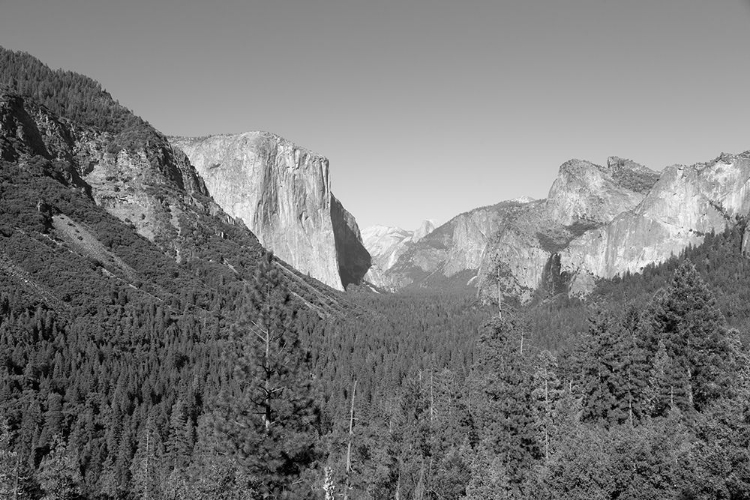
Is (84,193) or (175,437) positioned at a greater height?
(84,193)

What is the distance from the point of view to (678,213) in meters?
176

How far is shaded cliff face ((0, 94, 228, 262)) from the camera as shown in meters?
141

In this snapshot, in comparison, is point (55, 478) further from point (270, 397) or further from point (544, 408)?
point (544, 408)

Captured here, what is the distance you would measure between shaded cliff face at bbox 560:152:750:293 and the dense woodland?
1906 centimetres

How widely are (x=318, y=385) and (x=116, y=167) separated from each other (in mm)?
161820

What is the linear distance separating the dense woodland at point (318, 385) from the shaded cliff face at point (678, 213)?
750 inches

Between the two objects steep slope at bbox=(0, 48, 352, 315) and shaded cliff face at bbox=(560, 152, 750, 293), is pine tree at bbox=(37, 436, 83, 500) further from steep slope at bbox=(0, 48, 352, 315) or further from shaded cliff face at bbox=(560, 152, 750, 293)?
shaded cliff face at bbox=(560, 152, 750, 293)

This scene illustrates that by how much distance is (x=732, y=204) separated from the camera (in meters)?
165

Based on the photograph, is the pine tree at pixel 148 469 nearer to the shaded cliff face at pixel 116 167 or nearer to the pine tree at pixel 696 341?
the pine tree at pixel 696 341

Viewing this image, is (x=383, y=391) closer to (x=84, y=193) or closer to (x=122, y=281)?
(x=122, y=281)

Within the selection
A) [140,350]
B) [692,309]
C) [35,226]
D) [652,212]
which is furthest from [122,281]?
[652,212]

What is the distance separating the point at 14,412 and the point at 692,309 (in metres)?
70.2

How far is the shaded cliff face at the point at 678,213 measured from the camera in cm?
16575

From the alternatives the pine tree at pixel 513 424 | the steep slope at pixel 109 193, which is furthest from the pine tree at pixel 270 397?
the steep slope at pixel 109 193
